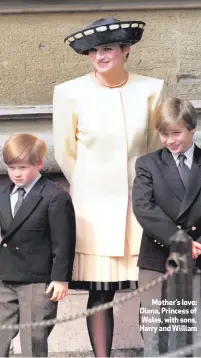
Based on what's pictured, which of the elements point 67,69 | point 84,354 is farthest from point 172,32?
point 84,354

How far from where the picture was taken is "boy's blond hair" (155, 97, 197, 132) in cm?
456

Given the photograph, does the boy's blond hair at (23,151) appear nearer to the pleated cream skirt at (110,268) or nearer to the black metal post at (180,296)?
the pleated cream skirt at (110,268)

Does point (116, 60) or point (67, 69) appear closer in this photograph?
point (116, 60)

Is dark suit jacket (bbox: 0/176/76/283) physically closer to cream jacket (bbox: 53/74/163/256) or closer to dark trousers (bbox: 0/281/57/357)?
dark trousers (bbox: 0/281/57/357)

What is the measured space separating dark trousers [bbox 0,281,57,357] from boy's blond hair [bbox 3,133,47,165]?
596 mm

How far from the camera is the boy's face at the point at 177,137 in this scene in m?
4.56

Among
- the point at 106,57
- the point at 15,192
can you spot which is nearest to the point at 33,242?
the point at 15,192

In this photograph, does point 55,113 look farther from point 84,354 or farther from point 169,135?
point 84,354

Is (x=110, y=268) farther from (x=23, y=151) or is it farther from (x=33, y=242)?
(x=23, y=151)

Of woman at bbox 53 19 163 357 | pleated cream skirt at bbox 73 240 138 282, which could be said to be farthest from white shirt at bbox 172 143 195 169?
pleated cream skirt at bbox 73 240 138 282

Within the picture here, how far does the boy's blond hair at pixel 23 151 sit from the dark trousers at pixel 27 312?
23.4 inches

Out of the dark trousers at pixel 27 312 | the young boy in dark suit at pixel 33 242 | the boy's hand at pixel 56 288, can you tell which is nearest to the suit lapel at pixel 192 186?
the young boy in dark suit at pixel 33 242

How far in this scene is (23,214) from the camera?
4586 mm

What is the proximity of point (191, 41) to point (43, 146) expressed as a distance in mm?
1436
